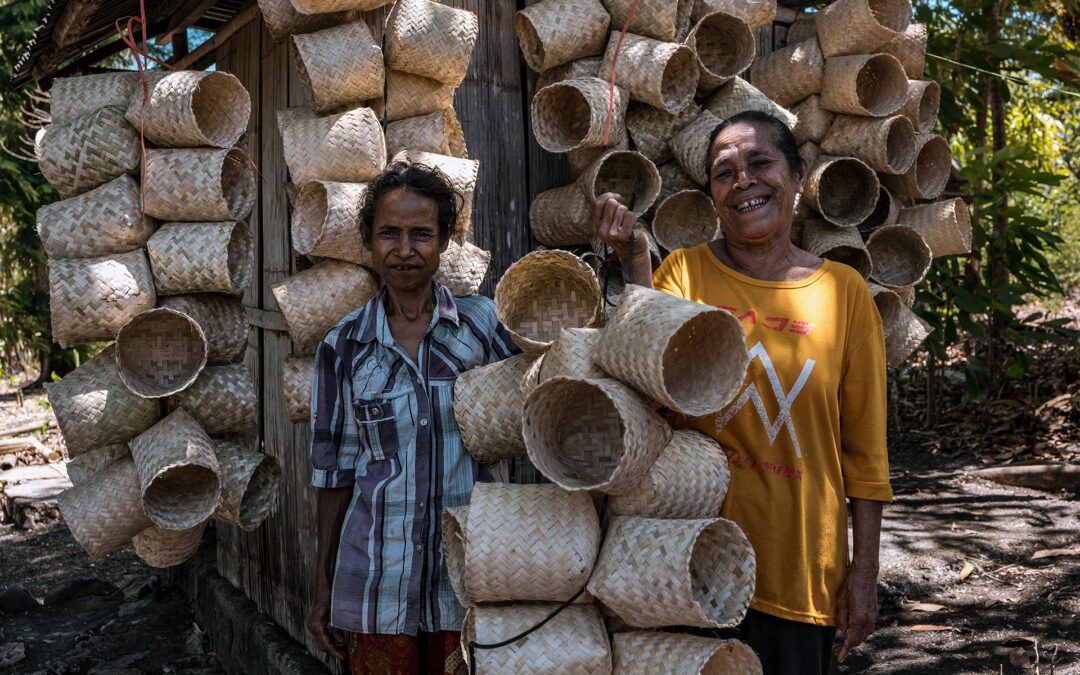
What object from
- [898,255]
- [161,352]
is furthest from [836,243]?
[161,352]

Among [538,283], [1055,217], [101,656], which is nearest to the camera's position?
[538,283]

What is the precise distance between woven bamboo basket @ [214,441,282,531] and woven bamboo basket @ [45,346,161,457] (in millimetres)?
226

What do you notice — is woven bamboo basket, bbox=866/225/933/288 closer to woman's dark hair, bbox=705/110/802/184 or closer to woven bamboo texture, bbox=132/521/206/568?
woman's dark hair, bbox=705/110/802/184

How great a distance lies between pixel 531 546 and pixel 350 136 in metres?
1.31

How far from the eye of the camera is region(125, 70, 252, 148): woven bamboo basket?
2301 millimetres

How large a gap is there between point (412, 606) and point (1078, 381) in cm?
651

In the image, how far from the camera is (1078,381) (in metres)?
6.70

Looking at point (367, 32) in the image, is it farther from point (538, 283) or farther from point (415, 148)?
point (538, 283)

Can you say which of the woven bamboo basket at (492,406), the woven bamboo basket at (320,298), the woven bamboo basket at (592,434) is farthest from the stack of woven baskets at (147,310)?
the woven bamboo basket at (592,434)

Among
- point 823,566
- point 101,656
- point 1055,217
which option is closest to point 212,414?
point 823,566

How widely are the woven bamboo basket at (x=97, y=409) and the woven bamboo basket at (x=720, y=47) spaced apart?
199 centimetres

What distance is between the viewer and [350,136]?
240 centimetres

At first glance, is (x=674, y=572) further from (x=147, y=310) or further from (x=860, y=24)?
(x=860, y=24)

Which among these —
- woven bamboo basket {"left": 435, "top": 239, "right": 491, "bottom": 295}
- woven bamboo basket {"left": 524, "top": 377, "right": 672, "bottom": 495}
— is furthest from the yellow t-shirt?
woven bamboo basket {"left": 435, "top": 239, "right": 491, "bottom": 295}
